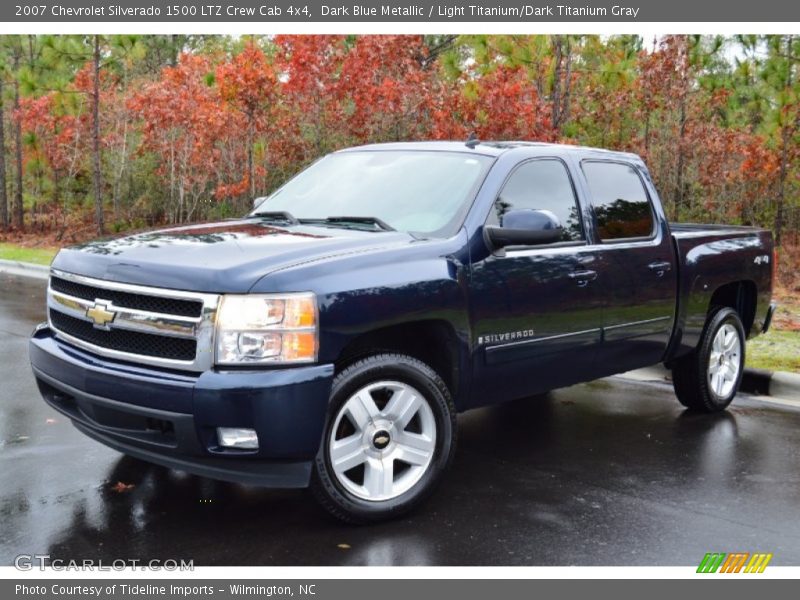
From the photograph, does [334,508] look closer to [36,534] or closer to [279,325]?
[279,325]

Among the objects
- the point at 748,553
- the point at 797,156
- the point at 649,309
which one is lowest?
the point at 748,553

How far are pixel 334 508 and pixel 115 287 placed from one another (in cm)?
148

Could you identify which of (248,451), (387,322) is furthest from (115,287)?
(387,322)

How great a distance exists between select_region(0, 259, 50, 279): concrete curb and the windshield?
37.0 ft

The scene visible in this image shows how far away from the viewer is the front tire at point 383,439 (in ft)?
14.2

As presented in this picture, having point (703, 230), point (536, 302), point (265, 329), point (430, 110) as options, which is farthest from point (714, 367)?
point (430, 110)

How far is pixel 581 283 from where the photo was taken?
5.54m

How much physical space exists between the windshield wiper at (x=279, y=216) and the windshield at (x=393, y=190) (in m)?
0.05

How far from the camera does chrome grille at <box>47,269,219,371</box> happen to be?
4.09m

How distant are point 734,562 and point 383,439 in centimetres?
171

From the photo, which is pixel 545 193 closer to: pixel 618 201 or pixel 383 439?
pixel 618 201

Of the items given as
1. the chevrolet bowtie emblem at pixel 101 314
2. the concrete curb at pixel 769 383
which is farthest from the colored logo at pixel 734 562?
Result: the concrete curb at pixel 769 383

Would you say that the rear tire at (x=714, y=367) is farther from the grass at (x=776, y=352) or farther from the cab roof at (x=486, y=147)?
the cab roof at (x=486, y=147)

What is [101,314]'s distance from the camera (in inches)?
175
